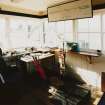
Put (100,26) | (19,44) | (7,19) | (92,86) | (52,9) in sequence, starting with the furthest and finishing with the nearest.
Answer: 1. (19,44)
2. (7,19)
3. (52,9)
4. (92,86)
5. (100,26)

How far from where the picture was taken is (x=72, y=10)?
11.8 feet

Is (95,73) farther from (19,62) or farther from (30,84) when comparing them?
(19,62)

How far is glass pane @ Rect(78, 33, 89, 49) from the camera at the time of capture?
12.6ft

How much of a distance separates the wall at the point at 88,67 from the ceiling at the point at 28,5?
134 cm

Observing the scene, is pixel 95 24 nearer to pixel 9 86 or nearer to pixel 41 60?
pixel 41 60

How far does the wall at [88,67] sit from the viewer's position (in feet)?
11.8

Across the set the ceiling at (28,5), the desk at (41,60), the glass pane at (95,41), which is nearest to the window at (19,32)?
the ceiling at (28,5)

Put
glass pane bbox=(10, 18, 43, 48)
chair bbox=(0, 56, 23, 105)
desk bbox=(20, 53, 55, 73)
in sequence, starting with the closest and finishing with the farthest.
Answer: chair bbox=(0, 56, 23, 105) → desk bbox=(20, 53, 55, 73) → glass pane bbox=(10, 18, 43, 48)

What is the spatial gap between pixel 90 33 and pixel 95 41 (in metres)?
0.24

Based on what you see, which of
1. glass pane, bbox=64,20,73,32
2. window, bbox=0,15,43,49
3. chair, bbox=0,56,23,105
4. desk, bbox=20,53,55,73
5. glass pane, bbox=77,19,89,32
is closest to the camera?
chair, bbox=0,56,23,105

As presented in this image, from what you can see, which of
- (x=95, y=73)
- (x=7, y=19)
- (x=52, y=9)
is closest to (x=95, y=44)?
(x=95, y=73)

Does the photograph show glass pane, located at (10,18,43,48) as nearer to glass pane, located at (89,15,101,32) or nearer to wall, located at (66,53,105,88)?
wall, located at (66,53,105,88)

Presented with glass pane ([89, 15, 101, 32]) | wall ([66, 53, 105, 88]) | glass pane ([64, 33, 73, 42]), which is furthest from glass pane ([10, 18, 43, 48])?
glass pane ([89, 15, 101, 32])

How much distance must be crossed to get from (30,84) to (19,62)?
616mm
